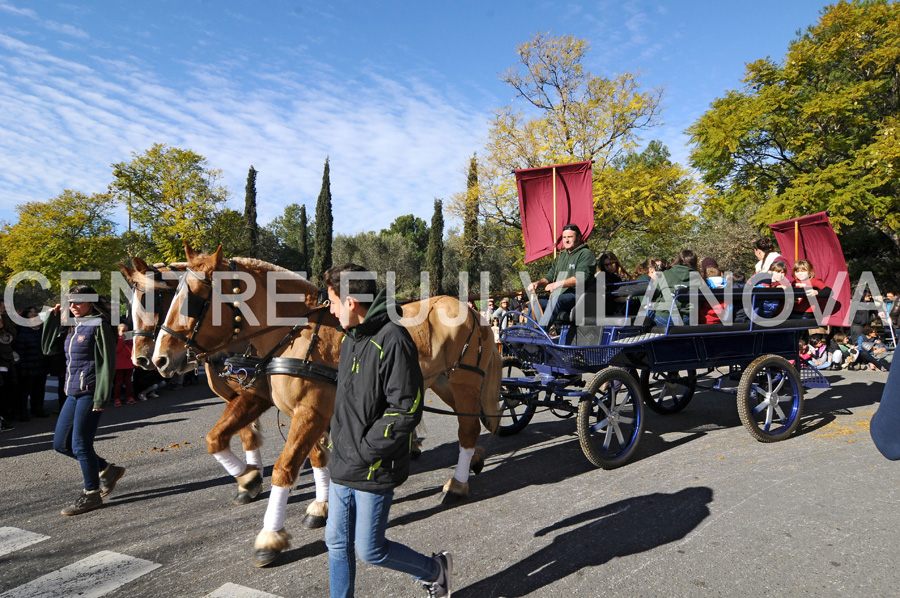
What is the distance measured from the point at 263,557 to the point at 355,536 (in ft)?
4.09

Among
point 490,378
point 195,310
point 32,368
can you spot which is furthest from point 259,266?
point 32,368

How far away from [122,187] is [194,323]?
2908cm

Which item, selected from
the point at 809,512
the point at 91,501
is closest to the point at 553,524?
the point at 809,512

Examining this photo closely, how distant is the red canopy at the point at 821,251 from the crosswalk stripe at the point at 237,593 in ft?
21.6

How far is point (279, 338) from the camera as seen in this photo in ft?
13.6

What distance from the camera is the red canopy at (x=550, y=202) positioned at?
6504 millimetres

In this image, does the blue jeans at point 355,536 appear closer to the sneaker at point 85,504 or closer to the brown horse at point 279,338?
the brown horse at point 279,338

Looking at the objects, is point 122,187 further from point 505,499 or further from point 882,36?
point 882,36

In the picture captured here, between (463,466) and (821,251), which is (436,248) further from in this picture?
(463,466)

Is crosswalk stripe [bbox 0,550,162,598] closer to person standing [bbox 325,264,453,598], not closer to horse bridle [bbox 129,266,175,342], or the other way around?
horse bridle [bbox 129,266,175,342]

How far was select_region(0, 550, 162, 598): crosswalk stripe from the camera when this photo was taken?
320 centimetres

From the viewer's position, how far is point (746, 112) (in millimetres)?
18406

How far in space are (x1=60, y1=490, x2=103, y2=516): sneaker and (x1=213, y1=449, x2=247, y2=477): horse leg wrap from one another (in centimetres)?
114

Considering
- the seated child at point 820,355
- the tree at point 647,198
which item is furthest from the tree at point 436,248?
the seated child at point 820,355
